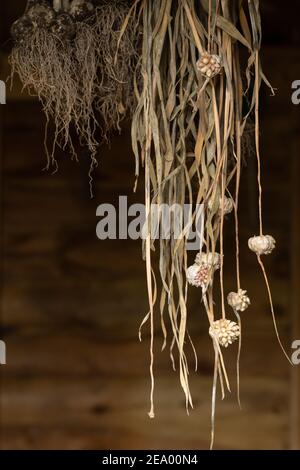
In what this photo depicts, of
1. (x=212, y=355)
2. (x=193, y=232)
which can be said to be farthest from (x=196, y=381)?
(x=193, y=232)

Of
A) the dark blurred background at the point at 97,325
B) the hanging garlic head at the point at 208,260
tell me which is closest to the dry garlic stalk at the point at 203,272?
the hanging garlic head at the point at 208,260

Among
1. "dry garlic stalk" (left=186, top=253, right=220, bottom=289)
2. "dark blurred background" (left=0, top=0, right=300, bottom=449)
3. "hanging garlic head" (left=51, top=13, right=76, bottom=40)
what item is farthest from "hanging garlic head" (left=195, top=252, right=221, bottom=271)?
"dark blurred background" (left=0, top=0, right=300, bottom=449)

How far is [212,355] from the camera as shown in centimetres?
240

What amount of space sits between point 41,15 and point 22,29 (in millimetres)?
39

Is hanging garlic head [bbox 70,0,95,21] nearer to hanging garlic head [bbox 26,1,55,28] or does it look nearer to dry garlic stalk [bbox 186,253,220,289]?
hanging garlic head [bbox 26,1,55,28]

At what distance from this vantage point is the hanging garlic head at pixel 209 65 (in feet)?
3.49

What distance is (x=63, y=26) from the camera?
3.95ft

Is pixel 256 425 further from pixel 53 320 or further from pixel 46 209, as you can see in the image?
pixel 46 209

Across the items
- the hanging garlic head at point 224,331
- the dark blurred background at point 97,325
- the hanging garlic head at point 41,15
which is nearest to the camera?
the hanging garlic head at point 224,331

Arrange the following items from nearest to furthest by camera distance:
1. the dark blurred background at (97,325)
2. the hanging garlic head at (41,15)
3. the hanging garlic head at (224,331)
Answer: the hanging garlic head at (224,331) → the hanging garlic head at (41,15) → the dark blurred background at (97,325)

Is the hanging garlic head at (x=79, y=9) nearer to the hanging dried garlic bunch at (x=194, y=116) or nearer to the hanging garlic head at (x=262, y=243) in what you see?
the hanging dried garlic bunch at (x=194, y=116)

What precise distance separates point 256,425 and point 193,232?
1412 millimetres

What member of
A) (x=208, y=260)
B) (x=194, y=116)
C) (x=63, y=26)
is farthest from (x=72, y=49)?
(x=208, y=260)

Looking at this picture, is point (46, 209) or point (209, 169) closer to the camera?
point (209, 169)
